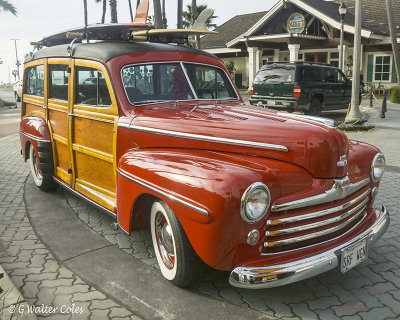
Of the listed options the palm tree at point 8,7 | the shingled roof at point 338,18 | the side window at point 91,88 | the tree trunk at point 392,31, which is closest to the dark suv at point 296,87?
the tree trunk at point 392,31

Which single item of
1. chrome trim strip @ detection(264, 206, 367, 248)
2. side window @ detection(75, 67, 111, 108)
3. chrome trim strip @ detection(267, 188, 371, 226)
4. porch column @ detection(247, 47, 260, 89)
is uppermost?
porch column @ detection(247, 47, 260, 89)

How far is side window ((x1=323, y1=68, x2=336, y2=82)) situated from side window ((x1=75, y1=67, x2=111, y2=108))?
12020 mm

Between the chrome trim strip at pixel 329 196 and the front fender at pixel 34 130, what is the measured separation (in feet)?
11.4

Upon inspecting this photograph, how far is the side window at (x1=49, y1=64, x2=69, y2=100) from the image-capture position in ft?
15.4

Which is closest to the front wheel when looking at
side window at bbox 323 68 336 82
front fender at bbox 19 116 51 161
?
front fender at bbox 19 116 51 161

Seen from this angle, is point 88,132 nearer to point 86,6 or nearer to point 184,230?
point 184,230

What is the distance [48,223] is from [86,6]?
34.4m

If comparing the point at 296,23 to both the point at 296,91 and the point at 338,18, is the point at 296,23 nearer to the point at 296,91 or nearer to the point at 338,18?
the point at 338,18

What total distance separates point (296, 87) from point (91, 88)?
10115 mm

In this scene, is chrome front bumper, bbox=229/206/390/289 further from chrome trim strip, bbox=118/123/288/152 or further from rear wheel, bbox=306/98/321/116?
rear wheel, bbox=306/98/321/116

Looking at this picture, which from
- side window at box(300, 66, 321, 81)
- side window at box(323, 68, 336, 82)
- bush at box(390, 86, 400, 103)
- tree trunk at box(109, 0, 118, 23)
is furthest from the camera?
tree trunk at box(109, 0, 118, 23)

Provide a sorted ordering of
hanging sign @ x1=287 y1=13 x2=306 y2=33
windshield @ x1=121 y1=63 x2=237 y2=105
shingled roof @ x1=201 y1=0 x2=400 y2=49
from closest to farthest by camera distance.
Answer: windshield @ x1=121 y1=63 x2=237 y2=105
shingled roof @ x1=201 y1=0 x2=400 y2=49
hanging sign @ x1=287 y1=13 x2=306 y2=33

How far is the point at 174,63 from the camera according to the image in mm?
4160

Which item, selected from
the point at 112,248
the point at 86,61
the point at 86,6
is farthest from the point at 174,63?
the point at 86,6
